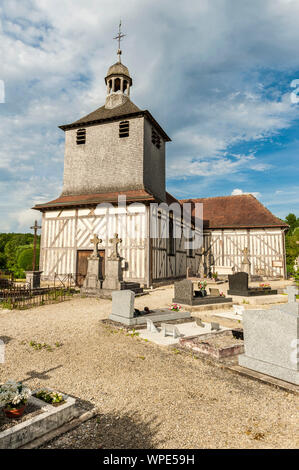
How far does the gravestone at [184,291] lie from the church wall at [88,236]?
4.75 metres

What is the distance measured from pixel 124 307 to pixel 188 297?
3.42m

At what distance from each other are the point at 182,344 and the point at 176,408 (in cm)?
230

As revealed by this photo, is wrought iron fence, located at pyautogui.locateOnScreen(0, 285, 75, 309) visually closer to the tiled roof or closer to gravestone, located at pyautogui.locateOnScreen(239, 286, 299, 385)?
the tiled roof

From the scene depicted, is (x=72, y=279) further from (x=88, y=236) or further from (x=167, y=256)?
(x=167, y=256)

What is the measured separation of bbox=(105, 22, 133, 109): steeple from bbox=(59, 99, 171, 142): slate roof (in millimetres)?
545

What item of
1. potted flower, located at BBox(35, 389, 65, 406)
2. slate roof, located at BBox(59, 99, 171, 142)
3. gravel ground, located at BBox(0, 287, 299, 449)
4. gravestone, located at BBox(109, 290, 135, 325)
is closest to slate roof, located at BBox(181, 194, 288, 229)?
slate roof, located at BBox(59, 99, 171, 142)

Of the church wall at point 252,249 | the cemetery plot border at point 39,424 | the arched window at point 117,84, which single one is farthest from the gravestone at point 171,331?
the arched window at point 117,84

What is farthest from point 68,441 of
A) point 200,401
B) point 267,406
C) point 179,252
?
point 179,252

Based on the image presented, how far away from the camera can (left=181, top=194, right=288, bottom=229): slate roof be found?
21800 mm

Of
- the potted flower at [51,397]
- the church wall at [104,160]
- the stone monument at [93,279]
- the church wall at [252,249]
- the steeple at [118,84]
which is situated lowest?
the potted flower at [51,397]

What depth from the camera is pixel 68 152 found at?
1908 centimetres

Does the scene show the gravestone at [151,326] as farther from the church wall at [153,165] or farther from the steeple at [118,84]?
the steeple at [118,84]

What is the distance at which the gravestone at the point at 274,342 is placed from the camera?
153 inches
